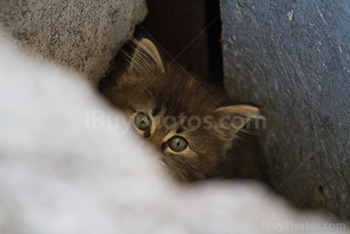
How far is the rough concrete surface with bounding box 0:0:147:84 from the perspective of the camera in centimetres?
139

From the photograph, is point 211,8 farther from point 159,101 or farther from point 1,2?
point 1,2

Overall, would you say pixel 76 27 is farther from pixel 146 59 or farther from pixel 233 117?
pixel 233 117

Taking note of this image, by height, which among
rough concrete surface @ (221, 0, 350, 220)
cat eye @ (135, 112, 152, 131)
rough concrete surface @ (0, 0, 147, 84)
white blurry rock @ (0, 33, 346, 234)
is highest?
rough concrete surface @ (221, 0, 350, 220)

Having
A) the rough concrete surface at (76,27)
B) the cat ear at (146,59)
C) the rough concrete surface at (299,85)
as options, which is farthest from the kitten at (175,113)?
the rough concrete surface at (299,85)

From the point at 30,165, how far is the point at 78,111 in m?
0.40

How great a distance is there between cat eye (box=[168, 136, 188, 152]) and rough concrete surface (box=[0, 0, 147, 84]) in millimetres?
498

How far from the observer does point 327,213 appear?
7.03 ft

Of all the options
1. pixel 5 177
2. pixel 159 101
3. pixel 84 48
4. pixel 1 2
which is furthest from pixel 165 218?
pixel 1 2

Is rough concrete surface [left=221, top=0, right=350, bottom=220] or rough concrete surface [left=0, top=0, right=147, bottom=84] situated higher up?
rough concrete surface [left=221, top=0, right=350, bottom=220]

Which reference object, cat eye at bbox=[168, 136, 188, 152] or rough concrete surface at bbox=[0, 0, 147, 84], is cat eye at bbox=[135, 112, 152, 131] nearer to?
cat eye at bbox=[168, 136, 188, 152]

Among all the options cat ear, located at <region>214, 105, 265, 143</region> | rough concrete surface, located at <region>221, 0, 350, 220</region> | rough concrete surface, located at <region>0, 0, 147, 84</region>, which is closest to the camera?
rough concrete surface, located at <region>0, 0, 147, 84</region>

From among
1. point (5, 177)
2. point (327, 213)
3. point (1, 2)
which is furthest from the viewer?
point (327, 213)

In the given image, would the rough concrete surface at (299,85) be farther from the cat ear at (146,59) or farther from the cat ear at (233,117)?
the cat ear at (146,59)

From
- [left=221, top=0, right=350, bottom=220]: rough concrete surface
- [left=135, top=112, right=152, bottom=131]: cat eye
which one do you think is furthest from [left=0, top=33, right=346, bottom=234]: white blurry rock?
[left=221, top=0, right=350, bottom=220]: rough concrete surface
